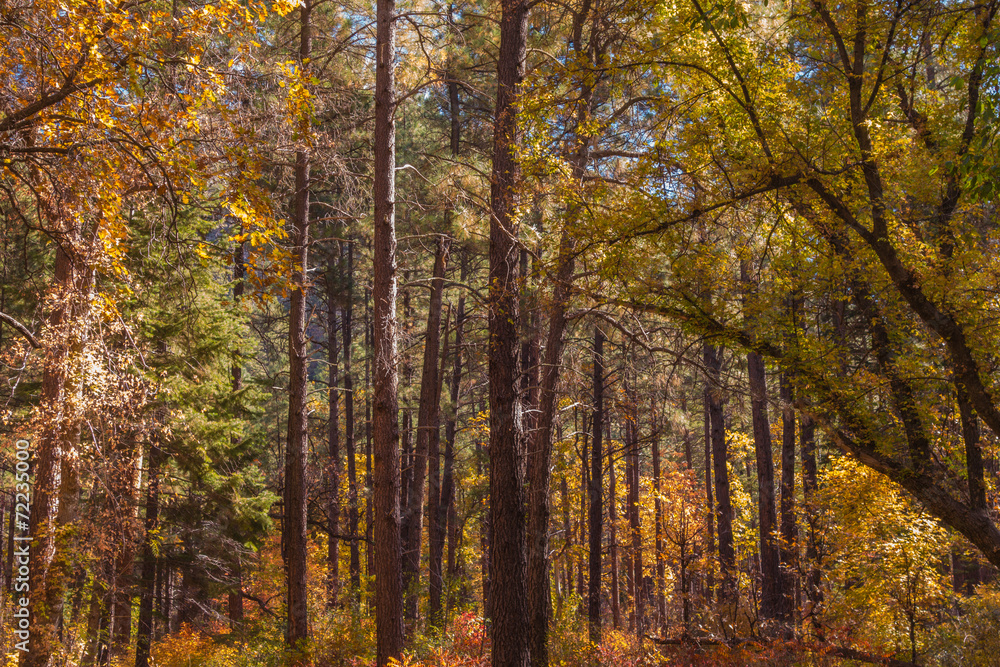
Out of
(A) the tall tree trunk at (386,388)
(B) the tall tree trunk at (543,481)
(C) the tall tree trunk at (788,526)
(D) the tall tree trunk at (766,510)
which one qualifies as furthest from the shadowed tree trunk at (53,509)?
(C) the tall tree trunk at (788,526)

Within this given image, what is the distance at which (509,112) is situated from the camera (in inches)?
277

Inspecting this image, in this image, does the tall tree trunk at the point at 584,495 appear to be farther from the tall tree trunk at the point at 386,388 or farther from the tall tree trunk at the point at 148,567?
the tall tree trunk at the point at 148,567

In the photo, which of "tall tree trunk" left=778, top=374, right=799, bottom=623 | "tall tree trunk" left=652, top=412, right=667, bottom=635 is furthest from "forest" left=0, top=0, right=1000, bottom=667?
"tall tree trunk" left=652, top=412, right=667, bottom=635

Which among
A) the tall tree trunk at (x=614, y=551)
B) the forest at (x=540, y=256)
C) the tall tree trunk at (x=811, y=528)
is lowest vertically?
the tall tree trunk at (x=614, y=551)

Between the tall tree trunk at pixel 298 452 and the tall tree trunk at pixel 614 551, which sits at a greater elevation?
the tall tree trunk at pixel 298 452

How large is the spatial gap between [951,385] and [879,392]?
668 millimetres

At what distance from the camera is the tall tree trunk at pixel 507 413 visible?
6.45 metres

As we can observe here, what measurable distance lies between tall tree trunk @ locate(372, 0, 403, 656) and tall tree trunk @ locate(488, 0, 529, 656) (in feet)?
3.98

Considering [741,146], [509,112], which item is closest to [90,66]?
[509,112]

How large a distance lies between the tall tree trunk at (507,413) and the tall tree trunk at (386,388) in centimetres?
121

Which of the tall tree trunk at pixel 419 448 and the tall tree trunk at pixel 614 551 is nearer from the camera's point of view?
the tall tree trunk at pixel 419 448

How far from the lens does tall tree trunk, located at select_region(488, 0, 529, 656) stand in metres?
6.45

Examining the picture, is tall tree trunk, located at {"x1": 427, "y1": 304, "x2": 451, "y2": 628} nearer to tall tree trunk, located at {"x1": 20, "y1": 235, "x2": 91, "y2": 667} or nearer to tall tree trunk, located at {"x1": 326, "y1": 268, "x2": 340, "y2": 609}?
tall tree trunk, located at {"x1": 326, "y1": 268, "x2": 340, "y2": 609}

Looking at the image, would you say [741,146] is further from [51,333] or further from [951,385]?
[51,333]
